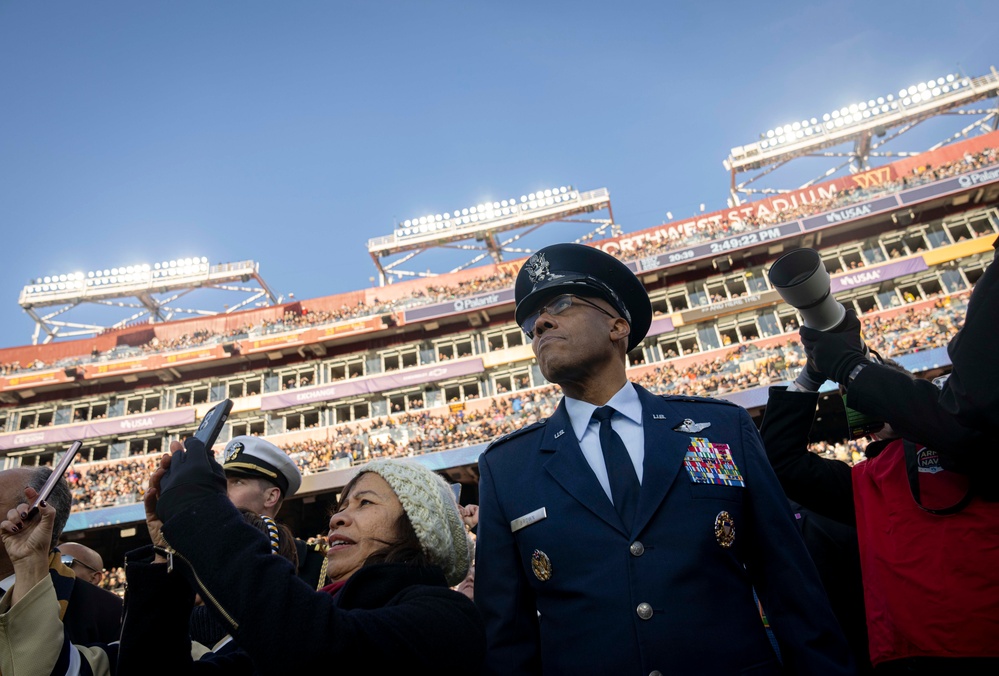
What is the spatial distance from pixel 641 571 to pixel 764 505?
58 cm

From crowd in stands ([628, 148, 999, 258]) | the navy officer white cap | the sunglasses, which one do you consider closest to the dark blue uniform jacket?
the sunglasses

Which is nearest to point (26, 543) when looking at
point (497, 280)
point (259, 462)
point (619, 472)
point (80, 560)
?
point (259, 462)

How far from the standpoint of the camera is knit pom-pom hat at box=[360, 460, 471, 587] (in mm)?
2309

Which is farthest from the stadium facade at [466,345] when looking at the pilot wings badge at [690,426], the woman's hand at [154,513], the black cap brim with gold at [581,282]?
the woman's hand at [154,513]

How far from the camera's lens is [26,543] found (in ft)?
7.61

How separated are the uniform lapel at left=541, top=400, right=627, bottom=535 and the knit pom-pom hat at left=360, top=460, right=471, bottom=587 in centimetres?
53

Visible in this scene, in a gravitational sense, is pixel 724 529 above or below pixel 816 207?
below

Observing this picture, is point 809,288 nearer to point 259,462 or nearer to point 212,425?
point 212,425

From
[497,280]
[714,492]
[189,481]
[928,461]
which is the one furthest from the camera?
[497,280]

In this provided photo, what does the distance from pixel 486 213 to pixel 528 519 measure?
1626 inches

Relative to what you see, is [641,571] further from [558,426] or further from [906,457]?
[906,457]

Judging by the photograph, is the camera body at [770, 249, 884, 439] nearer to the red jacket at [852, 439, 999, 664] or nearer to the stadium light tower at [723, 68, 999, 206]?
the red jacket at [852, 439, 999, 664]

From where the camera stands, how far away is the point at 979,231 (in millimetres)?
27516

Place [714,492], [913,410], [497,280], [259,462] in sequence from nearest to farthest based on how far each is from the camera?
[714,492] → [913,410] → [259,462] → [497,280]
